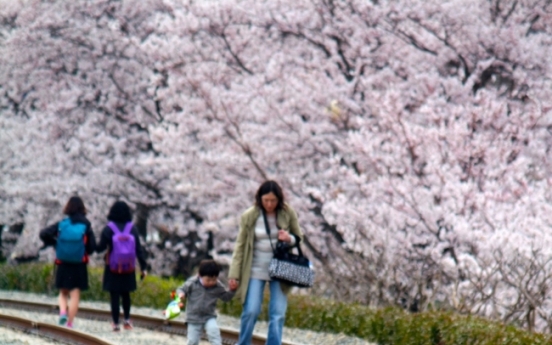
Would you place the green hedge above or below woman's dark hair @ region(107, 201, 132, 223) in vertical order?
below

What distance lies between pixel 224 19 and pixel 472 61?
4.95m

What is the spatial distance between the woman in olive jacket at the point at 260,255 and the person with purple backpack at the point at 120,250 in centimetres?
325

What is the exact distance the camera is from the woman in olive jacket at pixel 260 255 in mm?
9000

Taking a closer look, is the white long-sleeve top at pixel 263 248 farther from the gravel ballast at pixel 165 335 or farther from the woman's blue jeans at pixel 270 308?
the gravel ballast at pixel 165 335

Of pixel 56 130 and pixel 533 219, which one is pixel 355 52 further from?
pixel 56 130

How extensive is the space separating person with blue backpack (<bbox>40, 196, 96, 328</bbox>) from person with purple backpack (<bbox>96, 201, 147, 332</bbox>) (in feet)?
0.82

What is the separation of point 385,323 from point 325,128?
23.6 ft

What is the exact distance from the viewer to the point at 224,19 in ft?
65.7

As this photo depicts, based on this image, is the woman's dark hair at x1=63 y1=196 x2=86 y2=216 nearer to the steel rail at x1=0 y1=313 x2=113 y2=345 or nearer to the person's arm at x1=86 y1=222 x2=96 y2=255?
the person's arm at x1=86 y1=222 x2=96 y2=255

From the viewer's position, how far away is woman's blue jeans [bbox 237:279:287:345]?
904 centimetres

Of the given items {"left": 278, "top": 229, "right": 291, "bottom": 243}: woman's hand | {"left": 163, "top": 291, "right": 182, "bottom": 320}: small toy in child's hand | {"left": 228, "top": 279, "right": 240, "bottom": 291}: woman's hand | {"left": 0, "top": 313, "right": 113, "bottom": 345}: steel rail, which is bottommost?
{"left": 0, "top": 313, "right": 113, "bottom": 345}: steel rail

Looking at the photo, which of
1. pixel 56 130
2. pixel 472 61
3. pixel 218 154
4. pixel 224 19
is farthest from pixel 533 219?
pixel 56 130

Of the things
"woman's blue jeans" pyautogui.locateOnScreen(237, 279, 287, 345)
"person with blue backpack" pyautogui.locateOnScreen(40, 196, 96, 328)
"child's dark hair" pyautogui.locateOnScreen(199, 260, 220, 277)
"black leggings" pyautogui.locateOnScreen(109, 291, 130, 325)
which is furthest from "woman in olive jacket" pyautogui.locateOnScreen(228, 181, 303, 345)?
"person with blue backpack" pyautogui.locateOnScreen(40, 196, 96, 328)

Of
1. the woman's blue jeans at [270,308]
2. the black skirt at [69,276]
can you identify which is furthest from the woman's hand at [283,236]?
the black skirt at [69,276]
